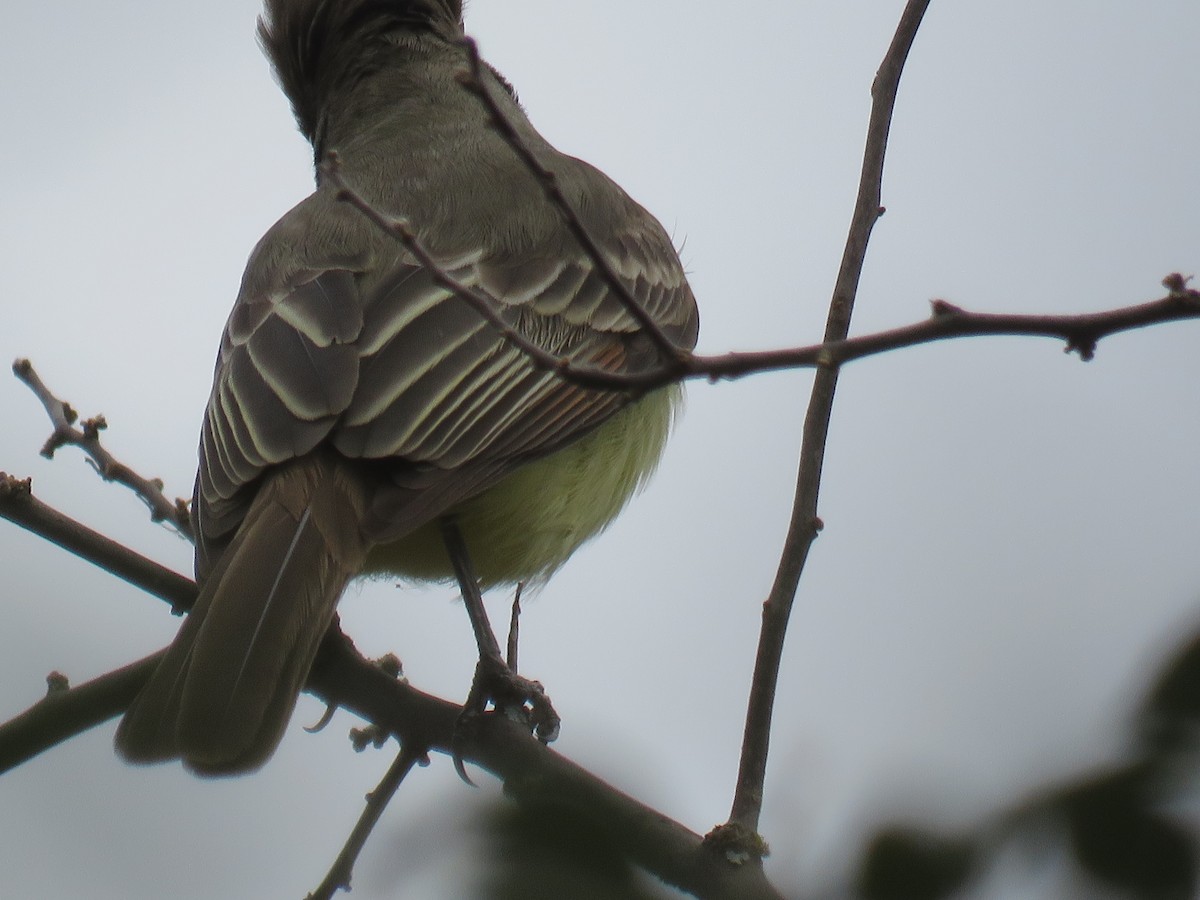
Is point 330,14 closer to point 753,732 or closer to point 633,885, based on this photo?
point 753,732

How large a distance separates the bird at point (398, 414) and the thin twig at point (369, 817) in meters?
0.51

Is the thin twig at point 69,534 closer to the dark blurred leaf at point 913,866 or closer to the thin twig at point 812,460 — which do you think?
the thin twig at point 812,460

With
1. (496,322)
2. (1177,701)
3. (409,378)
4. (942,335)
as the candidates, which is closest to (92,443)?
(409,378)

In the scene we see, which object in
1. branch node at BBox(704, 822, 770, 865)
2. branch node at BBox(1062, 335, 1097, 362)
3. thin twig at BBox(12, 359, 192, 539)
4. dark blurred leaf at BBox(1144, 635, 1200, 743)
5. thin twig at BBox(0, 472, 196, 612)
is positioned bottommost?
dark blurred leaf at BBox(1144, 635, 1200, 743)

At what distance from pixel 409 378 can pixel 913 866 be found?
3772mm

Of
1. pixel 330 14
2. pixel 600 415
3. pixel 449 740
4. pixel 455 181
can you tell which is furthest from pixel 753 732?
pixel 330 14

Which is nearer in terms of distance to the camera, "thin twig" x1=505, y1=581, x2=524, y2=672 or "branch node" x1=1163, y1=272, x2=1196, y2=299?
"branch node" x1=1163, y1=272, x2=1196, y2=299

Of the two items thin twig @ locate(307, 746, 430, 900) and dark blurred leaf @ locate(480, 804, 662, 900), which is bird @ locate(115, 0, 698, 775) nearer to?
thin twig @ locate(307, 746, 430, 900)

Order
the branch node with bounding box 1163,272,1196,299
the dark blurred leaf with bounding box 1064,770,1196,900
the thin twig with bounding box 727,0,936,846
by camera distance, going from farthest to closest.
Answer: the thin twig with bounding box 727,0,936,846
the branch node with bounding box 1163,272,1196,299
the dark blurred leaf with bounding box 1064,770,1196,900

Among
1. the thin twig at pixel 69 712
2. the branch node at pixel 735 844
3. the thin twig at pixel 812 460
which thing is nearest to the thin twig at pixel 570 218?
the thin twig at pixel 812 460

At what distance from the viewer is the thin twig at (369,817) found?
14.4 ft

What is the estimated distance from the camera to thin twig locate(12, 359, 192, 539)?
16.6 ft

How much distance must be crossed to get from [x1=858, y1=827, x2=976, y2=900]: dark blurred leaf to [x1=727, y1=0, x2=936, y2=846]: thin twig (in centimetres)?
215

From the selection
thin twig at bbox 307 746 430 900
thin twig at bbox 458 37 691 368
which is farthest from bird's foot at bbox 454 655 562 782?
thin twig at bbox 458 37 691 368
